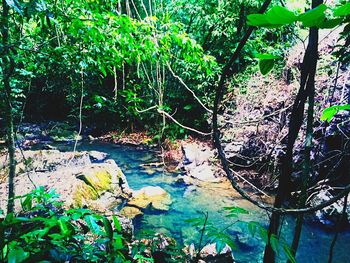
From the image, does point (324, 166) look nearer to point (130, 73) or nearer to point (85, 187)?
point (85, 187)

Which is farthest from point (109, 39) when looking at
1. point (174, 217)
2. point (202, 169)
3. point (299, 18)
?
point (202, 169)

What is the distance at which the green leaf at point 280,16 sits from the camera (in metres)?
0.41

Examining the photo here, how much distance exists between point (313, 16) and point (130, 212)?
4615 mm

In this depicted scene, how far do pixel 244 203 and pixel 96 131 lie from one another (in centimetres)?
767

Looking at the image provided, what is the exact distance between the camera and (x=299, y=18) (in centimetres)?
41

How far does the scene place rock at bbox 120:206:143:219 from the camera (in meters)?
A: 4.52

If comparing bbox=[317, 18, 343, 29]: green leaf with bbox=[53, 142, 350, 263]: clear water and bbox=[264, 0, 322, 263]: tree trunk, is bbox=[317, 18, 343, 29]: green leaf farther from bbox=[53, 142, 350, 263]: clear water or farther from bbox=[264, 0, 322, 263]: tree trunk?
bbox=[53, 142, 350, 263]: clear water

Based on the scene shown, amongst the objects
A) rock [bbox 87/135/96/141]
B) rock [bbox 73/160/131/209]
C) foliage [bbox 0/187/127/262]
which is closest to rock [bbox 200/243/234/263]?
rock [bbox 73/160/131/209]

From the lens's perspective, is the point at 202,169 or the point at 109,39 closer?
the point at 109,39

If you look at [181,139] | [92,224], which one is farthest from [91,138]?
[92,224]

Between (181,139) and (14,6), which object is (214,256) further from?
(181,139)

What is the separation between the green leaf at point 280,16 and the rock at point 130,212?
4.47 meters

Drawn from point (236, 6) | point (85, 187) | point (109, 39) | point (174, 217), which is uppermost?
point (236, 6)

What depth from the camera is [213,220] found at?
15.0ft
